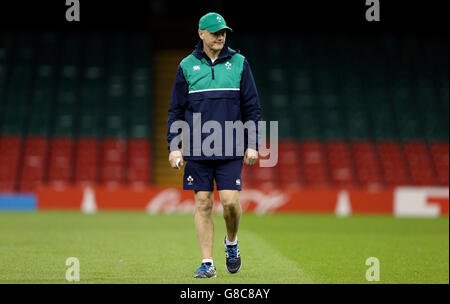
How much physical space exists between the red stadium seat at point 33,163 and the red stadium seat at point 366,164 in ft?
28.4

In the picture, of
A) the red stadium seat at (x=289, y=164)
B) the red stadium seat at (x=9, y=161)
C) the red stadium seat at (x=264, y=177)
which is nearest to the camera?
the red stadium seat at (x=9, y=161)

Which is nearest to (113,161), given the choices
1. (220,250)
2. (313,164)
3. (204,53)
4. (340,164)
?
(313,164)

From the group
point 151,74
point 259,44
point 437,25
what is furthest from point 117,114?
point 437,25

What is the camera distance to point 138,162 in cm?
1967

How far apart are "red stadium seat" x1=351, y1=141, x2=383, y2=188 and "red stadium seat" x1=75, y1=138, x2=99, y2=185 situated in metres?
7.25

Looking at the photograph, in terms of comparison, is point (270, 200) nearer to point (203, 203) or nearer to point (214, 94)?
point (203, 203)

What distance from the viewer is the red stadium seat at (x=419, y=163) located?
19719 millimetres

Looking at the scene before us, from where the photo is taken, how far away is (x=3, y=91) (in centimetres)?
2122

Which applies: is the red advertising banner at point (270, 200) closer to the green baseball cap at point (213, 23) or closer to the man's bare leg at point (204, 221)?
the man's bare leg at point (204, 221)

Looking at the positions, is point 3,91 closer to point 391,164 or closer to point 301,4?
point 301,4

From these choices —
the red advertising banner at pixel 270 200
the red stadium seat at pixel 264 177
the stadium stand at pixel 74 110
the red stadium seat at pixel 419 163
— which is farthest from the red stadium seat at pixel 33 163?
the red stadium seat at pixel 419 163

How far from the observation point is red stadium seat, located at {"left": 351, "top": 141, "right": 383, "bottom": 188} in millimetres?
19422

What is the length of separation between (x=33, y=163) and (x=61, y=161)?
746mm

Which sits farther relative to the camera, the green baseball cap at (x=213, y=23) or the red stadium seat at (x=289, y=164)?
the red stadium seat at (x=289, y=164)
